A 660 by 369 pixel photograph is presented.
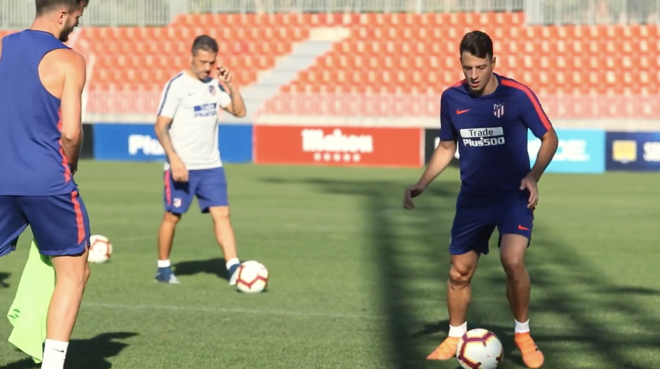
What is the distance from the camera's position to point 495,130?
6.88m

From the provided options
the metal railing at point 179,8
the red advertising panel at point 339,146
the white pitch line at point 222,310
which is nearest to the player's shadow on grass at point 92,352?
the white pitch line at point 222,310

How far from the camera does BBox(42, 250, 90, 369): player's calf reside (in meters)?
5.75

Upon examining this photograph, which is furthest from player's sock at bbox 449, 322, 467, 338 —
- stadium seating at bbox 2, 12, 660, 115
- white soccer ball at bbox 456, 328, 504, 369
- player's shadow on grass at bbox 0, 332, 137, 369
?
stadium seating at bbox 2, 12, 660, 115

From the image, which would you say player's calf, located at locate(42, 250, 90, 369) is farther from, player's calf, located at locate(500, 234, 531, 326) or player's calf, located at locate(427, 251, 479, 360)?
player's calf, located at locate(500, 234, 531, 326)

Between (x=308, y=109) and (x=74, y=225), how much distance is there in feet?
77.4

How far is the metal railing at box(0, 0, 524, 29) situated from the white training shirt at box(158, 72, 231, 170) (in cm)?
2087

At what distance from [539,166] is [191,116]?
422cm

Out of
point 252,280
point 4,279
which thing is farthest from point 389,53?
point 252,280

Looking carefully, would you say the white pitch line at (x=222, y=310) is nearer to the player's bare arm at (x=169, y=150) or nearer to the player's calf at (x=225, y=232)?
the player's calf at (x=225, y=232)

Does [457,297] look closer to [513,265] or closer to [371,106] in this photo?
[513,265]

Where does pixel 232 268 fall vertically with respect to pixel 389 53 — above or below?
below

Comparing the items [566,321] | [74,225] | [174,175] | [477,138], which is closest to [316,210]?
[174,175]

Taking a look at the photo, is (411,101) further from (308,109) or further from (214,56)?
(214,56)

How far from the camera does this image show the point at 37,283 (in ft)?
20.7
